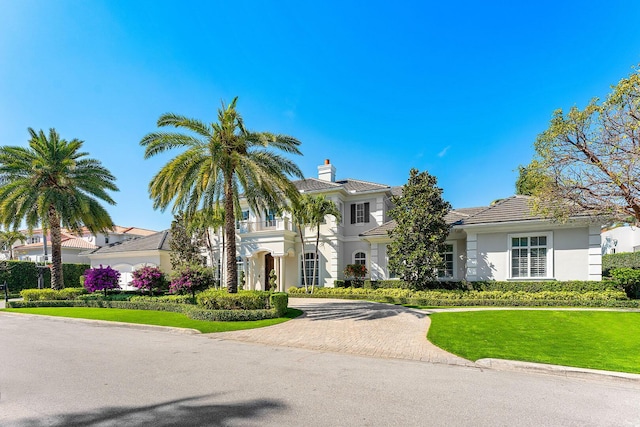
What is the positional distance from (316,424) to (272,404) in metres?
0.95

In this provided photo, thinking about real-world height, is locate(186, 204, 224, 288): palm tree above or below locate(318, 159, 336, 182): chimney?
below

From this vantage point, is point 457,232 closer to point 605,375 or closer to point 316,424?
point 605,375

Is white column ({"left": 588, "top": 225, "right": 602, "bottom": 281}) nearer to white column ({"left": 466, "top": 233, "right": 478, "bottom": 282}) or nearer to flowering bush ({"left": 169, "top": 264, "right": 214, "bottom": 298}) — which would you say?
white column ({"left": 466, "top": 233, "right": 478, "bottom": 282})

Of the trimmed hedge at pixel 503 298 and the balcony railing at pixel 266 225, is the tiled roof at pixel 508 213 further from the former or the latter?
the balcony railing at pixel 266 225

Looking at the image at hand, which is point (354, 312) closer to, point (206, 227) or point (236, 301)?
point (236, 301)

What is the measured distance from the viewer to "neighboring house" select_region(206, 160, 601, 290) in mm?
17734

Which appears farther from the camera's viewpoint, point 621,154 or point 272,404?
point 621,154

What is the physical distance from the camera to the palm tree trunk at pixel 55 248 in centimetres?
2095

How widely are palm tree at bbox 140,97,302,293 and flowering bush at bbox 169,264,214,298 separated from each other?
12.1ft

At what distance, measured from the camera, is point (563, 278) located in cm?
1778

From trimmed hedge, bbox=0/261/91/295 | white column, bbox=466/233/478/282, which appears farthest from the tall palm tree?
white column, bbox=466/233/478/282

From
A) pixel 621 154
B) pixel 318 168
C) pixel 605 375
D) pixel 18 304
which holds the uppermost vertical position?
pixel 318 168

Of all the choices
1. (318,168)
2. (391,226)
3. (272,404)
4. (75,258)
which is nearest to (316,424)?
(272,404)

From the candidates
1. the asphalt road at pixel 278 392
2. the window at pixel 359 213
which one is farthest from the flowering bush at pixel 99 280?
the window at pixel 359 213
